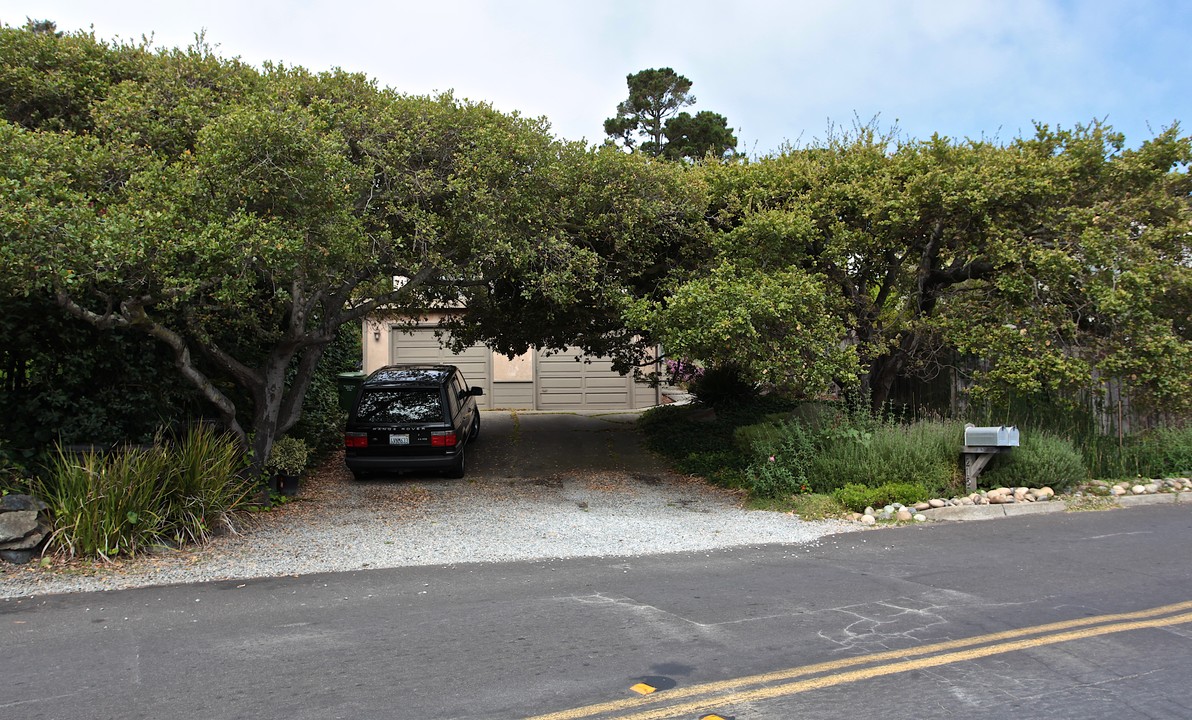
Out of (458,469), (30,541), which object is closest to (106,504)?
(30,541)

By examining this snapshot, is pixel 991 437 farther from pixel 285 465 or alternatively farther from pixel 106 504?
pixel 106 504

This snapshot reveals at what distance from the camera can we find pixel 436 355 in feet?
69.7

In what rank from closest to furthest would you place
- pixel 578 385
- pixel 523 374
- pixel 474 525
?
pixel 474 525, pixel 523 374, pixel 578 385

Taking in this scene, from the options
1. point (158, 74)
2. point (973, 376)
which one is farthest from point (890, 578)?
point (158, 74)

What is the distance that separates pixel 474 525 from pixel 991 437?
254 inches

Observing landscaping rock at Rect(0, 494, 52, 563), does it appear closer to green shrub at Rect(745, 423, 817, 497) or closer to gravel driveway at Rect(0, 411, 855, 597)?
gravel driveway at Rect(0, 411, 855, 597)

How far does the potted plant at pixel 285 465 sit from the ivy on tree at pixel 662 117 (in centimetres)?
2193

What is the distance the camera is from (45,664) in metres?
5.03

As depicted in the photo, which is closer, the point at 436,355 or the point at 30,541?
the point at 30,541

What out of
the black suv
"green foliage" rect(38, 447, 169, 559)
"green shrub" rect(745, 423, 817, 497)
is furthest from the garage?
"green foliage" rect(38, 447, 169, 559)

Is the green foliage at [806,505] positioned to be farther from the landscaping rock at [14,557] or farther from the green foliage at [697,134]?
the green foliage at [697,134]

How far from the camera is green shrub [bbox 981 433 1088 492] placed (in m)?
10.3

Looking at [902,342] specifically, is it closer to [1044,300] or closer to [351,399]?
[1044,300]

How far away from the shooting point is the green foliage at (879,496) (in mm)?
9641
